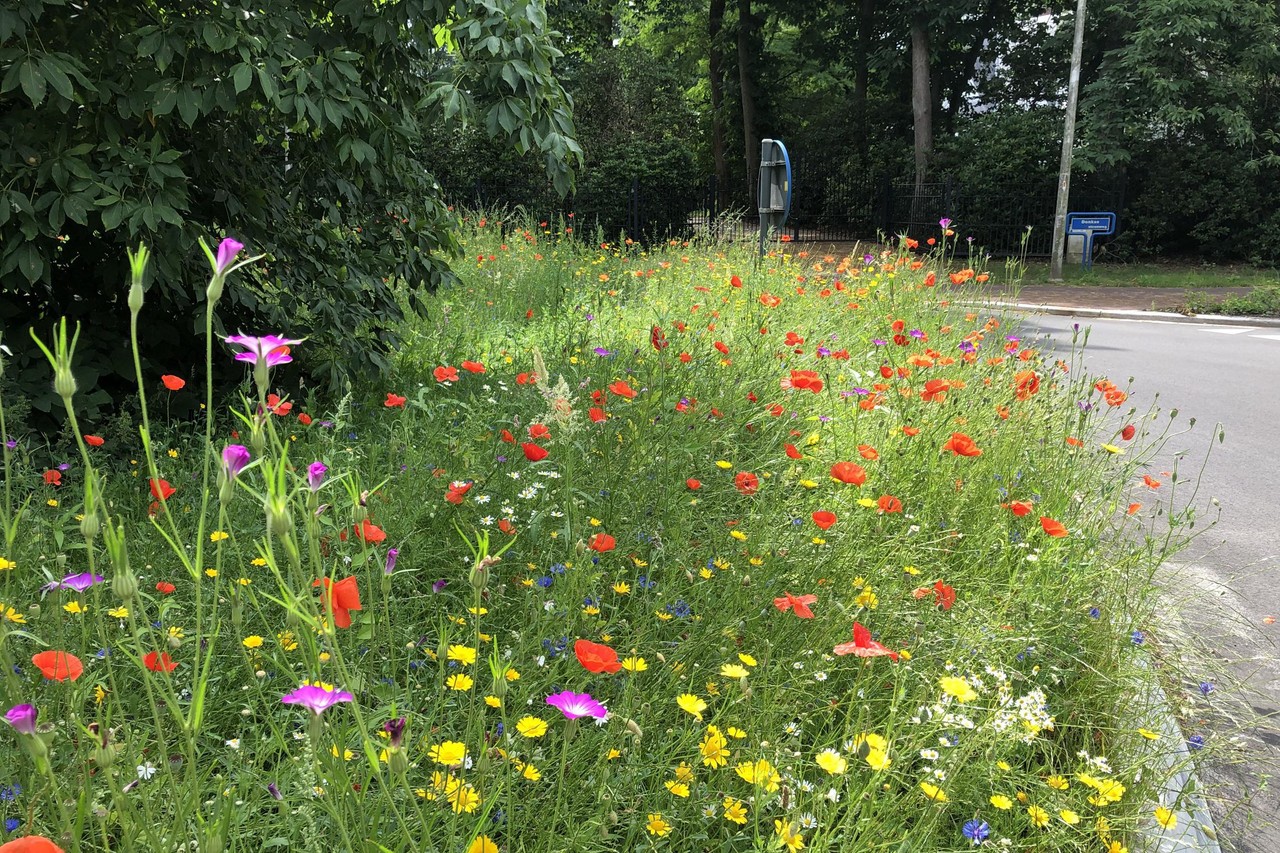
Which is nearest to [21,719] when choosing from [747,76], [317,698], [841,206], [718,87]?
[317,698]

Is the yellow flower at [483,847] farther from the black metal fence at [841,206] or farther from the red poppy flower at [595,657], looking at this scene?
the black metal fence at [841,206]

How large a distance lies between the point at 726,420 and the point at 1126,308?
12.8 meters

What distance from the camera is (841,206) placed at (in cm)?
2317

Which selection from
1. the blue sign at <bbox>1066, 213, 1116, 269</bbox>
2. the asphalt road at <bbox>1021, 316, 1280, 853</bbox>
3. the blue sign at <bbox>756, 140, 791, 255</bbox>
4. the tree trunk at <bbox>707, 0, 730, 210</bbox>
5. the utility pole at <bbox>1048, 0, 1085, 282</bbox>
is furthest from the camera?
the tree trunk at <bbox>707, 0, 730, 210</bbox>

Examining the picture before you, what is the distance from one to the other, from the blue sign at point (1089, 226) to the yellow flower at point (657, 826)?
63.7 feet

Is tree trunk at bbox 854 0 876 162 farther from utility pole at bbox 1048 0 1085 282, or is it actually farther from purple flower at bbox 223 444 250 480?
purple flower at bbox 223 444 250 480

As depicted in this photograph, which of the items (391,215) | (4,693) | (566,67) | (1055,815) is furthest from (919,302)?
(566,67)

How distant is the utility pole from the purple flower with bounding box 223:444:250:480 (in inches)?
701

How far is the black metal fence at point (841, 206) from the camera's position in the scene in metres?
17.0

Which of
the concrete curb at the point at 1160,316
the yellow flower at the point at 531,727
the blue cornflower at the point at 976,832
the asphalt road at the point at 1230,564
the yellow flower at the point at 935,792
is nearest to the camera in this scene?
the yellow flower at the point at 531,727

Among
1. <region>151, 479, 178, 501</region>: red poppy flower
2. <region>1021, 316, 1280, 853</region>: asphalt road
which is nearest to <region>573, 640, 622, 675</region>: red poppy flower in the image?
<region>151, 479, 178, 501</region>: red poppy flower

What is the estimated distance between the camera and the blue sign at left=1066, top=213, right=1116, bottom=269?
17719 millimetres

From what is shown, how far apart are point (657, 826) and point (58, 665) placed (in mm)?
932

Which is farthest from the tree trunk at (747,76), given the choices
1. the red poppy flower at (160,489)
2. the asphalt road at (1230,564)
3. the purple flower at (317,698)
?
the purple flower at (317,698)
